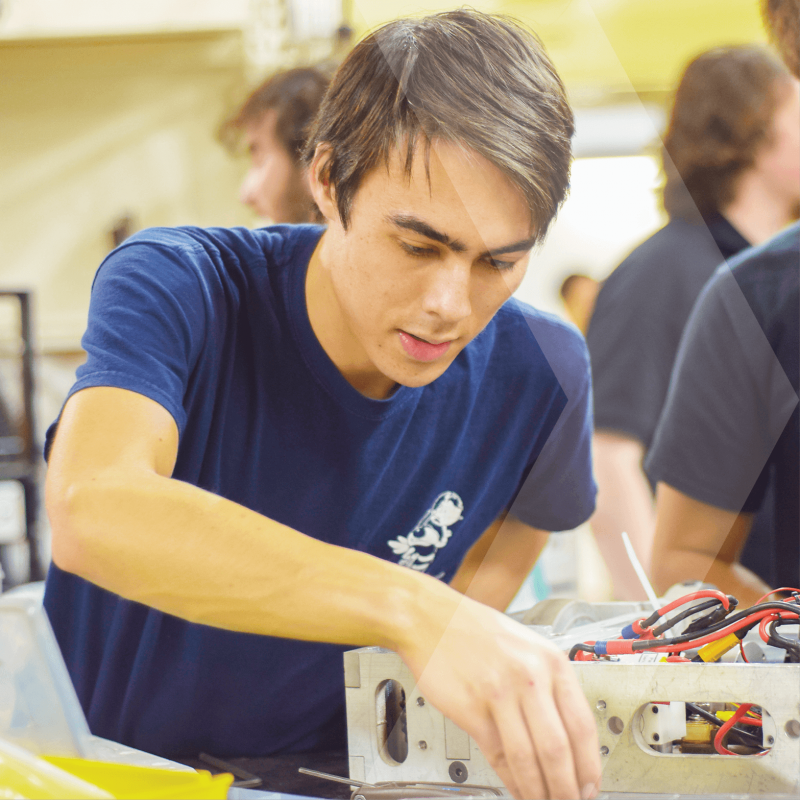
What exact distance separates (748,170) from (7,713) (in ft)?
2.38

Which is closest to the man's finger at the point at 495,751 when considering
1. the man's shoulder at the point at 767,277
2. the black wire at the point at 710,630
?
the black wire at the point at 710,630

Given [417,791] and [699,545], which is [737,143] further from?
[417,791]

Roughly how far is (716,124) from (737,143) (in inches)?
1.2

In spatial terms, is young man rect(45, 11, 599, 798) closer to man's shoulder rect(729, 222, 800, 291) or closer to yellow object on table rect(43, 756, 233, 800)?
yellow object on table rect(43, 756, 233, 800)

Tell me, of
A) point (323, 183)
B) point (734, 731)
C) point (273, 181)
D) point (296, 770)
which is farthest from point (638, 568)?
point (273, 181)

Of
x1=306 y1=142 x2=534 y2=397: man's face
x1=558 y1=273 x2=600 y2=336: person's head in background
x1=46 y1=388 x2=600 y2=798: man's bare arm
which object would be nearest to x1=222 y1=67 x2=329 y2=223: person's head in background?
x1=306 y1=142 x2=534 y2=397: man's face

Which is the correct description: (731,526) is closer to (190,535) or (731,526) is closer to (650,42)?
(650,42)

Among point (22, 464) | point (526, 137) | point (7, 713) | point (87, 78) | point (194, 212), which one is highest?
point (87, 78)

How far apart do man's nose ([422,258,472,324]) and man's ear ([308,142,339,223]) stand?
0.44ft

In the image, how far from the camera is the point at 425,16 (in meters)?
0.58

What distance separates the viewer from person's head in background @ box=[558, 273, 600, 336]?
0.61 m

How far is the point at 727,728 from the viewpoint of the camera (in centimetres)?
45

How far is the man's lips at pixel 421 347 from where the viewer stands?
635mm

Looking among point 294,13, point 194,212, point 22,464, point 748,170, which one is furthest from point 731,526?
point 194,212
